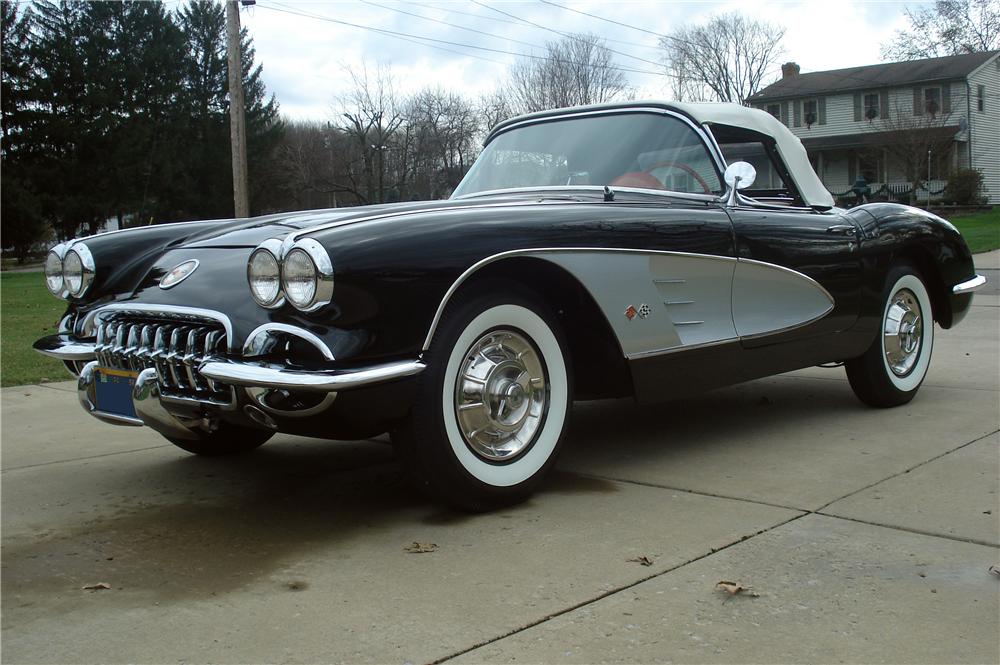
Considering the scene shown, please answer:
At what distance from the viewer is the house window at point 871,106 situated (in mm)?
45081

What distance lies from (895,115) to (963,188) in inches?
293

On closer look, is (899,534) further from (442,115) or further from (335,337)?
(442,115)

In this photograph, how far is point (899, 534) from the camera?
119 inches

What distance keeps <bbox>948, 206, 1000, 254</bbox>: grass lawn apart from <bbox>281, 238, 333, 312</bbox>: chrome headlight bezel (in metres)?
16.7

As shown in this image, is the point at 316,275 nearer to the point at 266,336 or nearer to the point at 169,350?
the point at 266,336

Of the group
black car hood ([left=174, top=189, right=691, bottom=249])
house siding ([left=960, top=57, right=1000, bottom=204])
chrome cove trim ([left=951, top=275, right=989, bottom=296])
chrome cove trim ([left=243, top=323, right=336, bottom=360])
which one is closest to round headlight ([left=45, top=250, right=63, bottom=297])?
black car hood ([left=174, top=189, right=691, bottom=249])

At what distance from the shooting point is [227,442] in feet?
14.5

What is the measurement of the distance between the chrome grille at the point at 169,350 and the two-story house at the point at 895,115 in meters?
39.1

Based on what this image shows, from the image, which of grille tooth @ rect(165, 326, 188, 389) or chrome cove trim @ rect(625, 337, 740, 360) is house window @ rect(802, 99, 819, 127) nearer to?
chrome cove trim @ rect(625, 337, 740, 360)

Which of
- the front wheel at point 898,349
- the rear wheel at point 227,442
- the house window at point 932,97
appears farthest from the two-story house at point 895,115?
the rear wheel at point 227,442

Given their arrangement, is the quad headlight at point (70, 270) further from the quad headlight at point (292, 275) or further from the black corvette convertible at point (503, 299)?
the quad headlight at point (292, 275)

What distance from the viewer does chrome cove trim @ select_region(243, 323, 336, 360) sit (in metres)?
2.91

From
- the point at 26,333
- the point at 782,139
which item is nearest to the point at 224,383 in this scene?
the point at 782,139

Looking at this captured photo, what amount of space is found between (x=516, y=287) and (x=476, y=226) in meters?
0.28
